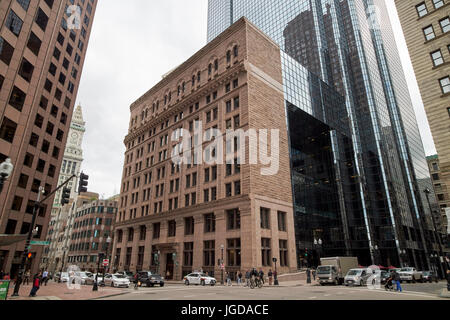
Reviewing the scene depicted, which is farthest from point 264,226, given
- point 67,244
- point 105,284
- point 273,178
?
point 67,244

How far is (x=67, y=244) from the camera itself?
10488 centimetres

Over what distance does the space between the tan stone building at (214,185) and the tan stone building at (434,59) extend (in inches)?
876

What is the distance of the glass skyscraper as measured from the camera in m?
63.6

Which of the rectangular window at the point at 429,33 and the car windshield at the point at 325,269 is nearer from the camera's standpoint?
the rectangular window at the point at 429,33

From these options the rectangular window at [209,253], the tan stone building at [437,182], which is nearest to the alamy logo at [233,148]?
the rectangular window at [209,253]

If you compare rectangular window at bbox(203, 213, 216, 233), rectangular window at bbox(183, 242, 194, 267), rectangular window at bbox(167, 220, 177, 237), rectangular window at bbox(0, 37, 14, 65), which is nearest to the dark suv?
rectangular window at bbox(203, 213, 216, 233)

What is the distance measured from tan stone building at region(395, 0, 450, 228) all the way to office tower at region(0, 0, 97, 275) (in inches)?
1610

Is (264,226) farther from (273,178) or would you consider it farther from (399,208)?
(399,208)

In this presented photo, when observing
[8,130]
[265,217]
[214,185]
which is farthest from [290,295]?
[8,130]

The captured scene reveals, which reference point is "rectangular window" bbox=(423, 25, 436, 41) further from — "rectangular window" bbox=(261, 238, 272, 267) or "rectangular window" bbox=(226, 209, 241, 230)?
"rectangular window" bbox=(261, 238, 272, 267)

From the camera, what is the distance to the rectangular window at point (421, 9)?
30.8 metres

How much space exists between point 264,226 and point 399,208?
45.7m

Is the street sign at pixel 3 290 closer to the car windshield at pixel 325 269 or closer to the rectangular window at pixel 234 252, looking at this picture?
the car windshield at pixel 325 269

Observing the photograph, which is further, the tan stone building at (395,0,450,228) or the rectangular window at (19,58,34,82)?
the rectangular window at (19,58,34,82)
